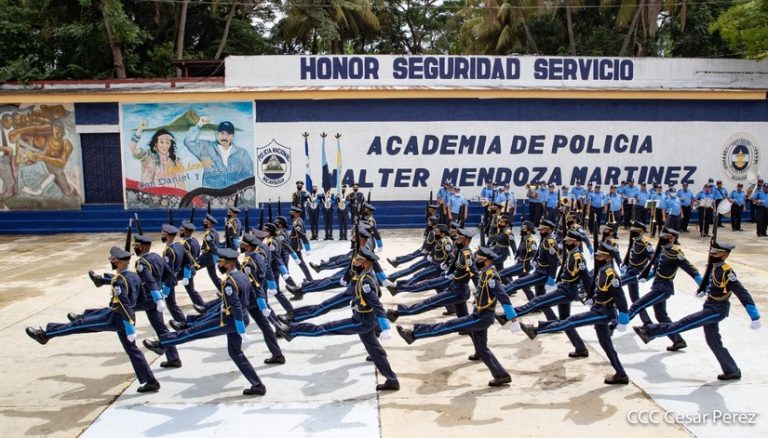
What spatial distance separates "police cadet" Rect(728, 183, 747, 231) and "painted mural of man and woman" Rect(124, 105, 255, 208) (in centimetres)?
1622

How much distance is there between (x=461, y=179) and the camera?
22.8 meters

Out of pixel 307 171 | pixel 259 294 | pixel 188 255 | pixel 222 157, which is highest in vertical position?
pixel 222 157

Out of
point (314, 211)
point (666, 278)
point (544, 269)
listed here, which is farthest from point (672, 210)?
point (666, 278)

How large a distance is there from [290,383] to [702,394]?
5099mm

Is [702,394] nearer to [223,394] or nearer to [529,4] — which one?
[223,394]

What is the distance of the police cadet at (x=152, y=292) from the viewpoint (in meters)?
8.66

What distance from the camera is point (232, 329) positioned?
7695 millimetres

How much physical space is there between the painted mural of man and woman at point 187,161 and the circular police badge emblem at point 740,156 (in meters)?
17.3

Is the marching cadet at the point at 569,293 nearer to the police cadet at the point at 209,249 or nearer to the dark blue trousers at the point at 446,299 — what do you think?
the dark blue trousers at the point at 446,299

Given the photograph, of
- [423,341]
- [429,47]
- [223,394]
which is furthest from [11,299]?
[429,47]

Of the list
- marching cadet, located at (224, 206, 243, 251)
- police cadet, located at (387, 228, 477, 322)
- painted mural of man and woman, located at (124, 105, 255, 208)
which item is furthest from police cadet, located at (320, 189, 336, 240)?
police cadet, located at (387, 228, 477, 322)

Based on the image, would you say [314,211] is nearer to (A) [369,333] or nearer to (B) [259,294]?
(B) [259,294]

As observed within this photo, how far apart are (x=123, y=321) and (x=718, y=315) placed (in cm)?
739

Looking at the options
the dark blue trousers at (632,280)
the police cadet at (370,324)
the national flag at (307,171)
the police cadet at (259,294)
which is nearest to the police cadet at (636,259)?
the dark blue trousers at (632,280)
